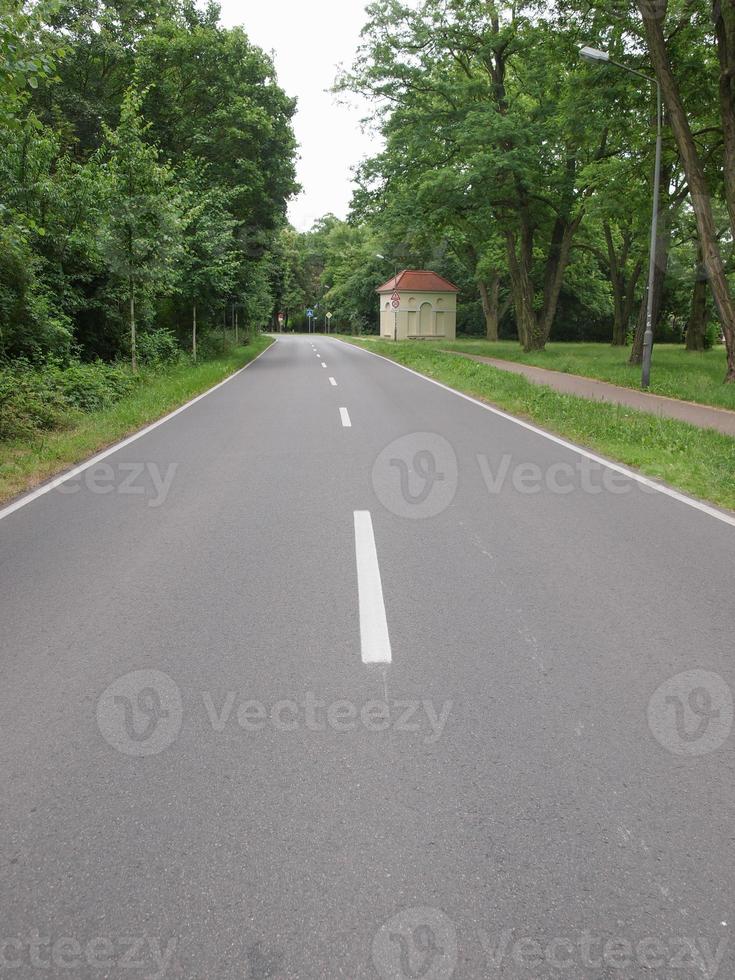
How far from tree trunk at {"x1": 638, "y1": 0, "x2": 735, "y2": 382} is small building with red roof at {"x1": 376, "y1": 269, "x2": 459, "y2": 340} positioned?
141 ft

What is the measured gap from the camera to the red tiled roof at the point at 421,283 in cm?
6231

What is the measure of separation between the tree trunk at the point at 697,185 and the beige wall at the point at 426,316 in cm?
4330

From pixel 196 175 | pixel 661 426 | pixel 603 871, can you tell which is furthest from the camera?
pixel 196 175

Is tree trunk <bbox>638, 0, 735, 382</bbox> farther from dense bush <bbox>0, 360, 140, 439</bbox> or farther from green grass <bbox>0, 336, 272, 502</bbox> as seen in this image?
dense bush <bbox>0, 360, 140, 439</bbox>

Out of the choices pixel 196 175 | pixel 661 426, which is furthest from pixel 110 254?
pixel 661 426

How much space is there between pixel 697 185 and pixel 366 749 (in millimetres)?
19207

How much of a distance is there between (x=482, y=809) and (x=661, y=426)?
1065 cm

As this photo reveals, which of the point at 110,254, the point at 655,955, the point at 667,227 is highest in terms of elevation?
the point at 667,227

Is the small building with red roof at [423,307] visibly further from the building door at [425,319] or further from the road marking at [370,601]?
the road marking at [370,601]

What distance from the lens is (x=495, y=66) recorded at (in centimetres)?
3097

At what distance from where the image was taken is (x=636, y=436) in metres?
11.4

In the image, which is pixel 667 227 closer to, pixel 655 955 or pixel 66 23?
pixel 66 23

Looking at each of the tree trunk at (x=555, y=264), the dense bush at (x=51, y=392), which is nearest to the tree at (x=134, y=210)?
the dense bush at (x=51, y=392)

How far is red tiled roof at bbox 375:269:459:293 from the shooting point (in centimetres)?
6231
